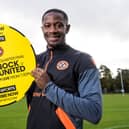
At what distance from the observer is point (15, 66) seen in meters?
2.62

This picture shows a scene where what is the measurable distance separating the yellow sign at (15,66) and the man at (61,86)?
0.08 metres

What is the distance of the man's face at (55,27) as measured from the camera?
8.73 ft

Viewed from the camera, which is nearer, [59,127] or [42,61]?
[59,127]

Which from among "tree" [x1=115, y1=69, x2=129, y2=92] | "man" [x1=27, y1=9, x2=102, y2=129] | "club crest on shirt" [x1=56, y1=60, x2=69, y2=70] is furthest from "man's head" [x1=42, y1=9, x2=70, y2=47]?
"tree" [x1=115, y1=69, x2=129, y2=92]

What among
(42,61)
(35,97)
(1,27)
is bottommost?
(35,97)

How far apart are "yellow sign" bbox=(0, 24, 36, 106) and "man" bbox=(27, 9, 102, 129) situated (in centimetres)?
8

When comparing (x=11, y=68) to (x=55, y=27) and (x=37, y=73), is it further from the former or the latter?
(x=55, y=27)

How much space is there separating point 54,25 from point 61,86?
1.18ft

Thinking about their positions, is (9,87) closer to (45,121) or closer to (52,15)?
(45,121)

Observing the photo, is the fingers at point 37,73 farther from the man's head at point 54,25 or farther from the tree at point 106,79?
the tree at point 106,79

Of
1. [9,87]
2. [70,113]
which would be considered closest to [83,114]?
[70,113]

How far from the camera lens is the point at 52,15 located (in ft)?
8.76

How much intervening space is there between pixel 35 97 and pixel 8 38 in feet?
1.24

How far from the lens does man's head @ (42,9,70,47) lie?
2662mm
